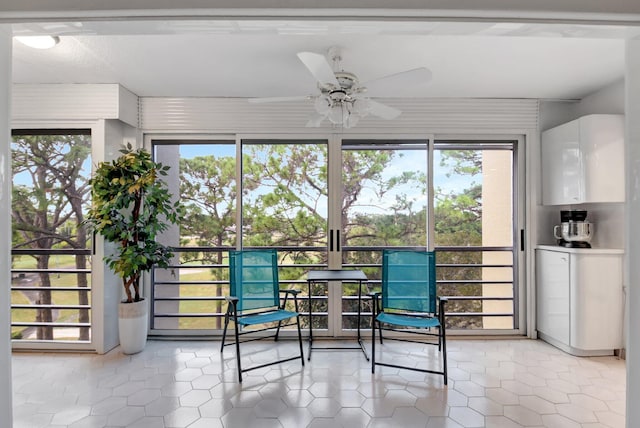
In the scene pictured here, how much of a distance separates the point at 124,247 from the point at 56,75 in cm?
169

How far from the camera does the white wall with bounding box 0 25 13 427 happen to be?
1284mm

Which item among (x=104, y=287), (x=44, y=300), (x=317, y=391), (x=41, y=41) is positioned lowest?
(x=317, y=391)

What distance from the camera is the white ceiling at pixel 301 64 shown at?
2.38m

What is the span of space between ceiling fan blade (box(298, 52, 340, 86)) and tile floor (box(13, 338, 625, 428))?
2.16 m

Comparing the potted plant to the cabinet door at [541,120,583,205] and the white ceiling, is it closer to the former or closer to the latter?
the white ceiling

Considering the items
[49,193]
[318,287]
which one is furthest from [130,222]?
[318,287]

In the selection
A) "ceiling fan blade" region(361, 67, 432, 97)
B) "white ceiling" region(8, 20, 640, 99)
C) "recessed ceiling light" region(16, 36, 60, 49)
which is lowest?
"ceiling fan blade" region(361, 67, 432, 97)

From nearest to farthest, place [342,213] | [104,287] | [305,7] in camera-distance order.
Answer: [305,7] → [104,287] → [342,213]

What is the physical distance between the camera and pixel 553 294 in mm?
3266

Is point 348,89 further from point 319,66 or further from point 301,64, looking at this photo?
point 301,64

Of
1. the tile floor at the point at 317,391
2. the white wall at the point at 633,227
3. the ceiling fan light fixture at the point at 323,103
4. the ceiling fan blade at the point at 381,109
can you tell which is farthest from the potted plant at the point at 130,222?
the white wall at the point at 633,227

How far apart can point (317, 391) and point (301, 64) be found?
261 centimetres

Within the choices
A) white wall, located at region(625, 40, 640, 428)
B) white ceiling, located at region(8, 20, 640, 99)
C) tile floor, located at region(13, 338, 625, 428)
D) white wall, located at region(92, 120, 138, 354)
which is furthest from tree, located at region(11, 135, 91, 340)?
white wall, located at region(625, 40, 640, 428)

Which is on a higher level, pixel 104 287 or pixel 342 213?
pixel 342 213
